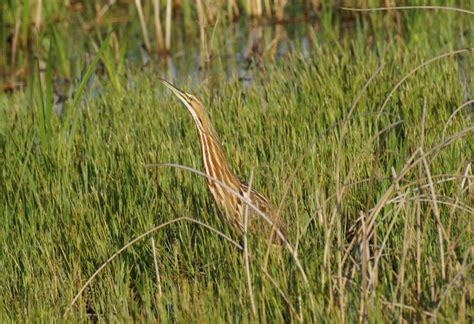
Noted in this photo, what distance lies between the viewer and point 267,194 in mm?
4309

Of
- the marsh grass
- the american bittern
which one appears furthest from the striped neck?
the marsh grass

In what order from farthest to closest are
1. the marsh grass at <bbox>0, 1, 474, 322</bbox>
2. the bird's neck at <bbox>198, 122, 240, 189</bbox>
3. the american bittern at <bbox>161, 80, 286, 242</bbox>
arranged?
the bird's neck at <bbox>198, 122, 240, 189</bbox> → the american bittern at <bbox>161, 80, 286, 242</bbox> → the marsh grass at <bbox>0, 1, 474, 322</bbox>

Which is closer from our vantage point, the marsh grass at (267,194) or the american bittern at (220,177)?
the marsh grass at (267,194)

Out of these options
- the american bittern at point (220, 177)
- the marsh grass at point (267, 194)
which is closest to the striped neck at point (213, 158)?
the american bittern at point (220, 177)

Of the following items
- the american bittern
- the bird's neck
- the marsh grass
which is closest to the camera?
the marsh grass

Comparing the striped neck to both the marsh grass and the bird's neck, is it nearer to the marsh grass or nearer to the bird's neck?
the bird's neck

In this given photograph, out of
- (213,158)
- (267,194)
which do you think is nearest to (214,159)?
(213,158)

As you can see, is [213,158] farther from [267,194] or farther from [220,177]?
[267,194]

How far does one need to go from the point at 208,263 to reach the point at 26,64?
5.13 meters

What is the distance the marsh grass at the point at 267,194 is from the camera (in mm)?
3168

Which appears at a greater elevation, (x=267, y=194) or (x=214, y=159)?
(x=214, y=159)

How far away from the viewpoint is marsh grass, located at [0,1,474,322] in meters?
3.17

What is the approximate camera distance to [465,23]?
7.99 m

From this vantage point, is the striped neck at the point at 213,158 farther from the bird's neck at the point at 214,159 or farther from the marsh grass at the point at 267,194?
the marsh grass at the point at 267,194
